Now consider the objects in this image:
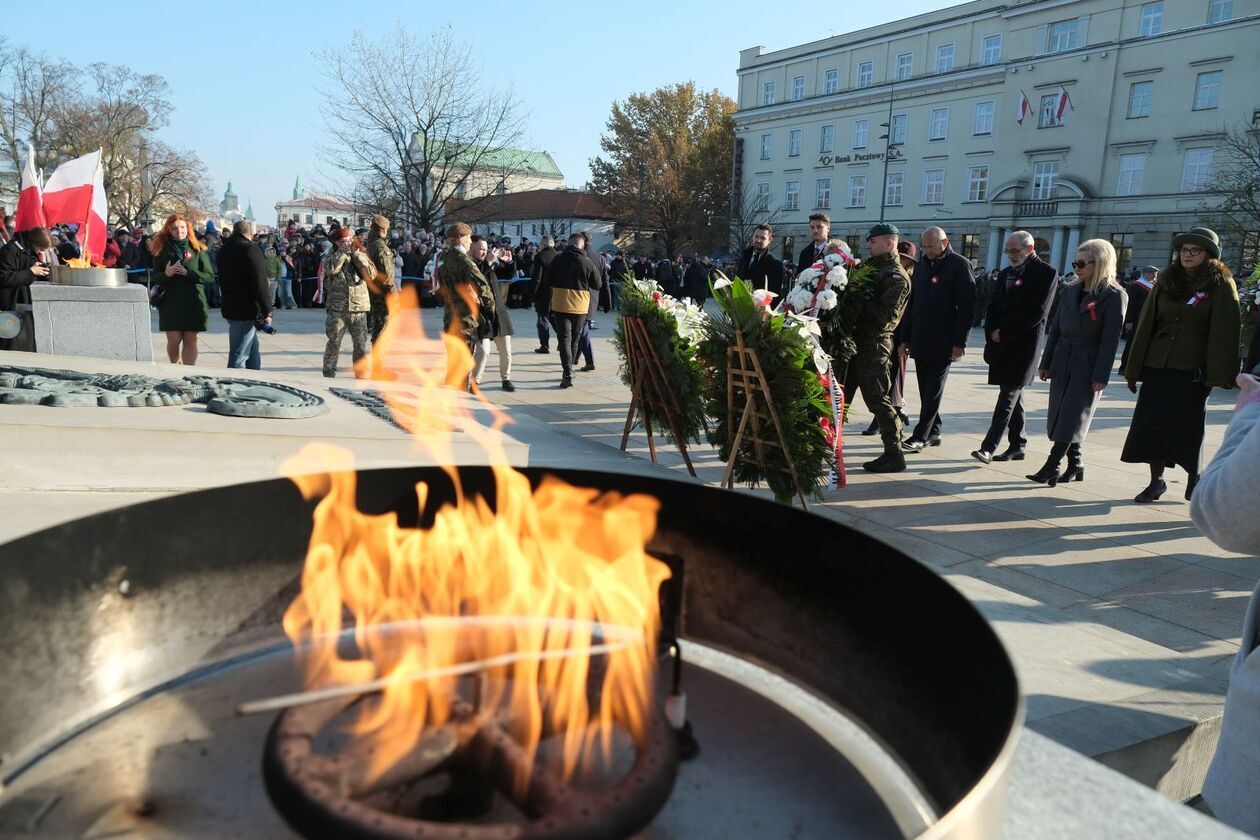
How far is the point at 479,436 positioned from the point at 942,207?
53303 millimetres

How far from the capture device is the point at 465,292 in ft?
28.5

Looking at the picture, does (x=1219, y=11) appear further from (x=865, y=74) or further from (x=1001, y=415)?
(x=1001, y=415)

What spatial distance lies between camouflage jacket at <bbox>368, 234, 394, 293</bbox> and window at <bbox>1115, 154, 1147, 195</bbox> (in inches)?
1796

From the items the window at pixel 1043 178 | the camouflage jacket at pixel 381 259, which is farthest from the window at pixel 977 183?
the camouflage jacket at pixel 381 259

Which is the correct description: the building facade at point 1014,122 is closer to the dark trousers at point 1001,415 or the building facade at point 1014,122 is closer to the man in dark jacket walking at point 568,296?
the dark trousers at point 1001,415

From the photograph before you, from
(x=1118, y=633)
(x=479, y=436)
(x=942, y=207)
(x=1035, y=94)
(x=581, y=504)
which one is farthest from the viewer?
(x=942, y=207)

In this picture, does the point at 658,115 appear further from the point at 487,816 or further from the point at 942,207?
the point at 487,816

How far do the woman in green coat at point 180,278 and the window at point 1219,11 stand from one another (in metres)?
49.9

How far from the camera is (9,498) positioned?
3814mm

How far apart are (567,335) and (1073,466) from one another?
236 inches

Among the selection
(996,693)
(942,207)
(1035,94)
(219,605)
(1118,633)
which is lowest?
(1118,633)

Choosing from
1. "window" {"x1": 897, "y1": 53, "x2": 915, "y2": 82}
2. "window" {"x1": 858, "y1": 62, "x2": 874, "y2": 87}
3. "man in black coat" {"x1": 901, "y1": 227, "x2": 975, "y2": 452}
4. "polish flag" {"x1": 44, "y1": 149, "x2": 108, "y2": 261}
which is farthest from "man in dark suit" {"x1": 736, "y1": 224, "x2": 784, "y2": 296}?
"window" {"x1": 858, "y1": 62, "x2": 874, "y2": 87}

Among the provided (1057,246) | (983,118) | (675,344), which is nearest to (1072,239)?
(1057,246)

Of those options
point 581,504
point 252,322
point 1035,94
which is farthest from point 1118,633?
point 1035,94
